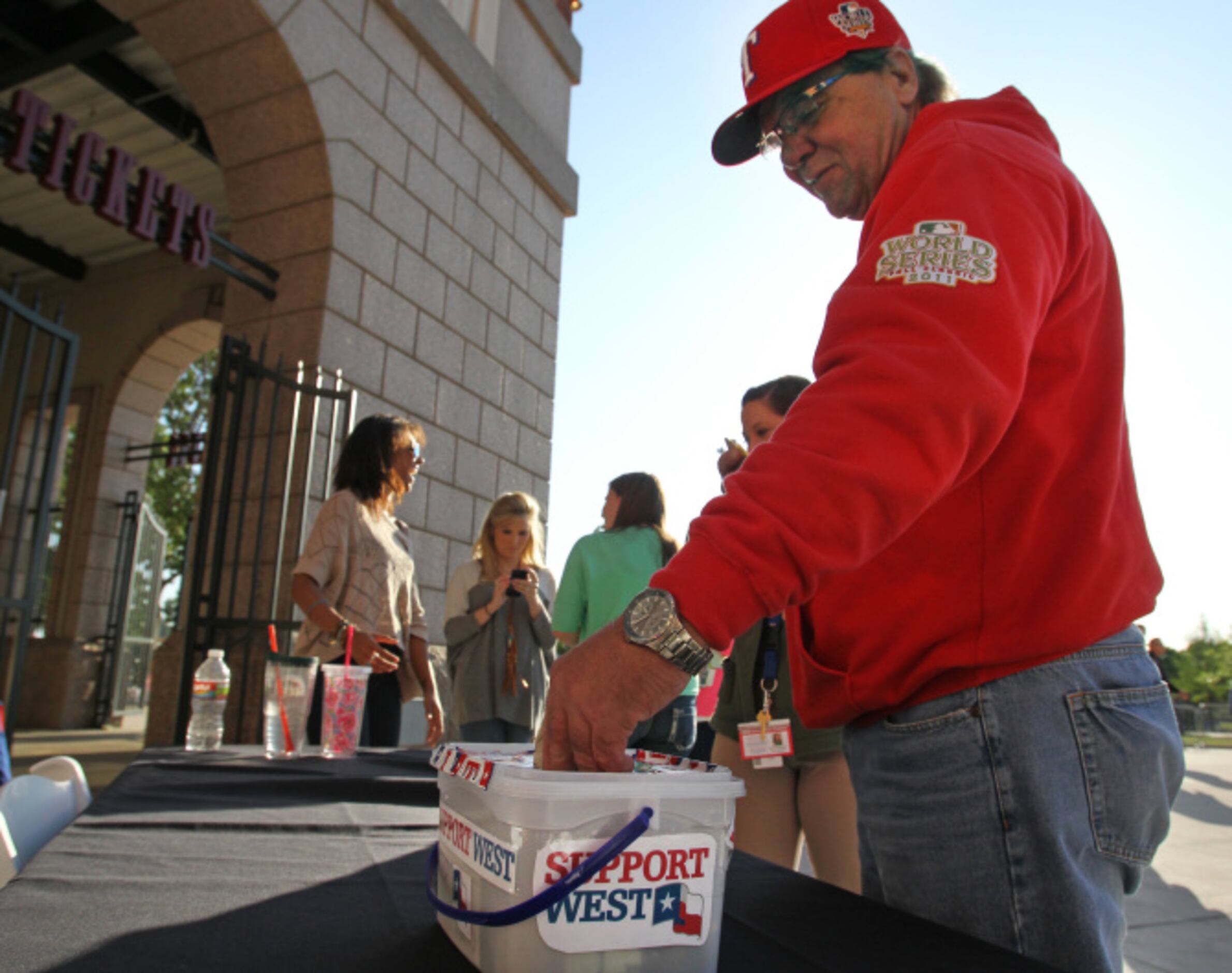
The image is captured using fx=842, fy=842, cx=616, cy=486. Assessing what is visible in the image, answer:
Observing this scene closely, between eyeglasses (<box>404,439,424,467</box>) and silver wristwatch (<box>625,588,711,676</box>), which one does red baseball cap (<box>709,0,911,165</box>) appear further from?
eyeglasses (<box>404,439,424,467</box>)

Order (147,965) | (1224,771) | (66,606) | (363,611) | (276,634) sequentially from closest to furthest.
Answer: (147,965) → (363,611) → (276,634) → (66,606) → (1224,771)

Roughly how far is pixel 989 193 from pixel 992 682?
514mm

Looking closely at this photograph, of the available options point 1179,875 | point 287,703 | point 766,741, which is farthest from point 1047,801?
point 1179,875

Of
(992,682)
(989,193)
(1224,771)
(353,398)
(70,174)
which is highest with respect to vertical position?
(70,174)

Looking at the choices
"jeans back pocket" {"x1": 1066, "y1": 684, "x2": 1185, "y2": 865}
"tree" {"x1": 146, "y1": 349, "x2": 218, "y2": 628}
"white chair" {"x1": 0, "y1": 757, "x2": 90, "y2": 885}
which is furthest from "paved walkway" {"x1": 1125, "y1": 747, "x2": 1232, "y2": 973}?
"tree" {"x1": 146, "y1": 349, "x2": 218, "y2": 628}

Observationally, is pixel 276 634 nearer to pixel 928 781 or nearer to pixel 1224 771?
pixel 928 781

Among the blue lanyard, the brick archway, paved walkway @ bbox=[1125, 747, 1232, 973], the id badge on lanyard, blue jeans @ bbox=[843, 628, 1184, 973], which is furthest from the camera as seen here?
the brick archway

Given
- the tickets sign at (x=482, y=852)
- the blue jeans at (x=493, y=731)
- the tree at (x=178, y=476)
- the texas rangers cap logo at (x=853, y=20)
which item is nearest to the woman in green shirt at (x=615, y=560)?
the blue jeans at (x=493, y=731)

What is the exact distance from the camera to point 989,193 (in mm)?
870

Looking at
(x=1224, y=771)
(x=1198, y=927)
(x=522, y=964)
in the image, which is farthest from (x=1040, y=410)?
(x=1224, y=771)

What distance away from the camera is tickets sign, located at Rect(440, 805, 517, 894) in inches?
26.7

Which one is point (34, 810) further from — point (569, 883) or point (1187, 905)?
point (1187, 905)

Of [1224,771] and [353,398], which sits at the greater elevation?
[353,398]

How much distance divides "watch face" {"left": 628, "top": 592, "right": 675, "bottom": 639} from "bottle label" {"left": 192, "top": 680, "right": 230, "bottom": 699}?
6.75 feet
